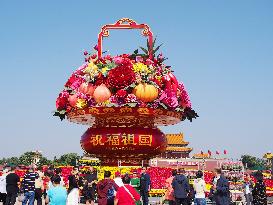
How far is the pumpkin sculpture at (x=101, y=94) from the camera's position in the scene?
1338 cm

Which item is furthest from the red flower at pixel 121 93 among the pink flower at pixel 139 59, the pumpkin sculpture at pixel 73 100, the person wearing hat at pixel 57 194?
the person wearing hat at pixel 57 194

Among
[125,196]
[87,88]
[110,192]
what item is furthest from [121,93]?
[125,196]

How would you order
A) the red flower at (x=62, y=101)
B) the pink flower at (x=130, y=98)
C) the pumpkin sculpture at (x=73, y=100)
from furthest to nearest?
the red flower at (x=62, y=101) < the pumpkin sculpture at (x=73, y=100) < the pink flower at (x=130, y=98)

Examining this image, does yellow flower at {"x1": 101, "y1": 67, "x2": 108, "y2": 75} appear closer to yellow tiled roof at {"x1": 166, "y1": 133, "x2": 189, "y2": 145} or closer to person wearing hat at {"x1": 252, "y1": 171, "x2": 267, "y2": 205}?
person wearing hat at {"x1": 252, "y1": 171, "x2": 267, "y2": 205}

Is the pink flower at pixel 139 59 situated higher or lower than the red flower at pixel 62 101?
higher

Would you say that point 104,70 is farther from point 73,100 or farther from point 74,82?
point 73,100

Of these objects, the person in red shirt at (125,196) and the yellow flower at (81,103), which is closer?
the person in red shirt at (125,196)

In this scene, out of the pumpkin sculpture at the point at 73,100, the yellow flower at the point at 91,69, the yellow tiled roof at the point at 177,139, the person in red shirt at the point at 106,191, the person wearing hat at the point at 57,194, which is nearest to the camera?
the person wearing hat at the point at 57,194

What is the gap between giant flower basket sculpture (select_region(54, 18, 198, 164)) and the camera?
13.4 meters

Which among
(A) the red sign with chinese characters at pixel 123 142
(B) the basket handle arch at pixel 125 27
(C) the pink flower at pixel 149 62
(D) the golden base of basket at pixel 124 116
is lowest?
(A) the red sign with chinese characters at pixel 123 142

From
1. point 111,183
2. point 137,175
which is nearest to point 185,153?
point 137,175

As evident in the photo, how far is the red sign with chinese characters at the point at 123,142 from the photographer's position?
44.3 ft

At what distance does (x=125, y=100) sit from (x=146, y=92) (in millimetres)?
645

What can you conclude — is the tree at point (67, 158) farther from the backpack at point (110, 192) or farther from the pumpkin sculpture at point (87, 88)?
the backpack at point (110, 192)
